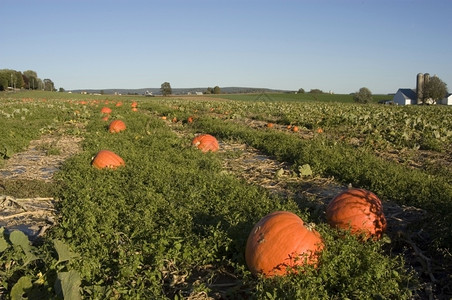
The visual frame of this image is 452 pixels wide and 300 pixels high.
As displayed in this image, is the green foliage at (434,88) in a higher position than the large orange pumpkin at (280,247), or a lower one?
higher

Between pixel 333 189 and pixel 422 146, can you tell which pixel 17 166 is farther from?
pixel 422 146

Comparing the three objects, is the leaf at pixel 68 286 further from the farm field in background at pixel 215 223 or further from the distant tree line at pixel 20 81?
the distant tree line at pixel 20 81

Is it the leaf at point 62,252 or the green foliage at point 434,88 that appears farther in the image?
the green foliage at point 434,88

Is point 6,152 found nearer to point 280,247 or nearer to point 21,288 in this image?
point 21,288

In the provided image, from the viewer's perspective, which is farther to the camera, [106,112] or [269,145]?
[106,112]

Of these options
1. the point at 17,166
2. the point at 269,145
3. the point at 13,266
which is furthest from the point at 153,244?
the point at 269,145

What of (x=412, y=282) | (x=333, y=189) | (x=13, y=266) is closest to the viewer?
(x=412, y=282)

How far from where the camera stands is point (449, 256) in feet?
14.5

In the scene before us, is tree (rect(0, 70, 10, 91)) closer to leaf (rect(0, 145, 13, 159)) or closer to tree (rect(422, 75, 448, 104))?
tree (rect(422, 75, 448, 104))

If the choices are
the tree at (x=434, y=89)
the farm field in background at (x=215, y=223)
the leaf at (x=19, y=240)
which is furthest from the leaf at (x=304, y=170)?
the tree at (x=434, y=89)

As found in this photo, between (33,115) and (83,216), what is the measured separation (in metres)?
18.4

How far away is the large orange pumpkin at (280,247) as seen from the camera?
3953 mm

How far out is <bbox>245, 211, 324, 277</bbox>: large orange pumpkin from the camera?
3953 millimetres

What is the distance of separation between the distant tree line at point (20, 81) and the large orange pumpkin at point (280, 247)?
115 metres
